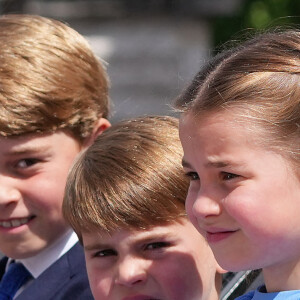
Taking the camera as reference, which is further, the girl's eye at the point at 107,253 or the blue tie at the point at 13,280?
the blue tie at the point at 13,280

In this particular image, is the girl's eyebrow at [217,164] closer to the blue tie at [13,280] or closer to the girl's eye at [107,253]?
the girl's eye at [107,253]

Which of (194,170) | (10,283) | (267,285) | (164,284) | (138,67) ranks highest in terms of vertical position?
(194,170)

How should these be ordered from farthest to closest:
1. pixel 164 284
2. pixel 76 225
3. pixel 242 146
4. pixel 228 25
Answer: pixel 228 25 < pixel 76 225 < pixel 164 284 < pixel 242 146

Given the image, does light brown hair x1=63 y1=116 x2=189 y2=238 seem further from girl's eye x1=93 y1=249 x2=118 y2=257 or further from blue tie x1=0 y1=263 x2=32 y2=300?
blue tie x1=0 y1=263 x2=32 y2=300

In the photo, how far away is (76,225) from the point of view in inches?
97.7

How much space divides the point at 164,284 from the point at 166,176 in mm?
308

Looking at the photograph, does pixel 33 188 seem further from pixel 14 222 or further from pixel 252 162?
pixel 252 162

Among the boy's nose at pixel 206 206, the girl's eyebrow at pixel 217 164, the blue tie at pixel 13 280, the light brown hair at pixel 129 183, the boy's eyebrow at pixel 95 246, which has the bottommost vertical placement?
the blue tie at pixel 13 280

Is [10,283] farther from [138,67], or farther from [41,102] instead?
[138,67]

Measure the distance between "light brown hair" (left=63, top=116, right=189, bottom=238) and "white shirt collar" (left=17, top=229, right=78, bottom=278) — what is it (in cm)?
45

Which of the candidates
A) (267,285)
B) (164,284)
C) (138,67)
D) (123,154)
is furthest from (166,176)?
(138,67)

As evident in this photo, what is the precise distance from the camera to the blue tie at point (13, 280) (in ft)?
9.79

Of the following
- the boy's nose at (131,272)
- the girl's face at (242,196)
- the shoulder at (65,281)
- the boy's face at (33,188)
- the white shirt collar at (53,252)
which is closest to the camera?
the girl's face at (242,196)

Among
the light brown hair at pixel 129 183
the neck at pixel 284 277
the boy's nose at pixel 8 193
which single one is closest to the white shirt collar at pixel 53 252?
the boy's nose at pixel 8 193
